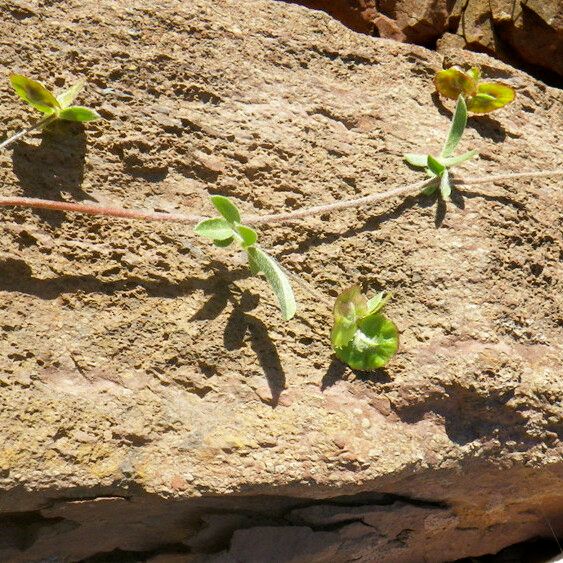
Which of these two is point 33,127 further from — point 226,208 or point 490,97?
point 490,97

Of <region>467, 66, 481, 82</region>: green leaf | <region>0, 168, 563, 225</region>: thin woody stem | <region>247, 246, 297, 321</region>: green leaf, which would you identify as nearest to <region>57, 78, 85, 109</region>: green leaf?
<region>0, 168, 563, 225</region>: thin woody stem

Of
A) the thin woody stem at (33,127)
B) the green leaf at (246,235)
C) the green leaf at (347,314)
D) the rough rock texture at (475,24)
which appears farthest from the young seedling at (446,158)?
the thin woody stem at (33,127)

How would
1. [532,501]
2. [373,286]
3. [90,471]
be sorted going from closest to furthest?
[90,471], [373,286], [532,501]

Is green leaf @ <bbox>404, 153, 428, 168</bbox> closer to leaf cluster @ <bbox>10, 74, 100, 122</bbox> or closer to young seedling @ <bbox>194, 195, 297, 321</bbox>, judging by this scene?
young seedling @ <bbox>194, 195, 297, 321</bbox>

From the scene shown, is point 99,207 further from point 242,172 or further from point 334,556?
point 334,556

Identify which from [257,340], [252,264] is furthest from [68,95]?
[257,340]

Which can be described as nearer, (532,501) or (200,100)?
(200,100)

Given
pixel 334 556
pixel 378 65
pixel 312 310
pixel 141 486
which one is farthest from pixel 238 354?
pixel 378 65
